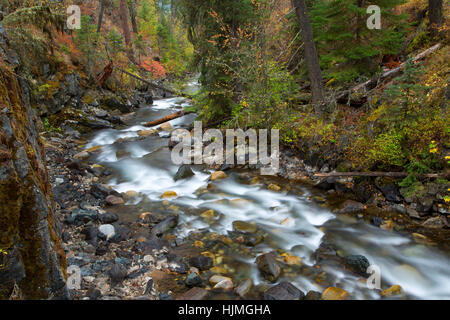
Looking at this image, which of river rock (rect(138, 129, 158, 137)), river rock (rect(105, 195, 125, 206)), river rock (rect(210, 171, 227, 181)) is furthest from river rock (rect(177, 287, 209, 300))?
river rock (rect(138, 129, 158, 137))

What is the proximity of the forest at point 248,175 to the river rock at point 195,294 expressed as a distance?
0.02 m

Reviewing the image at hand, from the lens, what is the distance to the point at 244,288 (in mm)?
4121

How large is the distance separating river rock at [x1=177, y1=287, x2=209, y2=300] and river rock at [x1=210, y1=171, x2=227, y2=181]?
4.55 metres

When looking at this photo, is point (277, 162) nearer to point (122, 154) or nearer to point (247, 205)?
point (247, 205)

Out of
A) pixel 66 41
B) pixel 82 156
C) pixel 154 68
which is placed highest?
pixel 154 68

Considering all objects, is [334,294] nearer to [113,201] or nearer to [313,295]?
[313,295]

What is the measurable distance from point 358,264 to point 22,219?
15.7 ft

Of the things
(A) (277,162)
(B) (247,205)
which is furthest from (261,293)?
(A) (277,162)

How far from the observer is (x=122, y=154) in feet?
34.3

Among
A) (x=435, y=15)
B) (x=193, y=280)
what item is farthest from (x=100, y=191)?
(x=435, y=15)

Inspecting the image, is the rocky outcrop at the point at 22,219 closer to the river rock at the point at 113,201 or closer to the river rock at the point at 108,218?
the river rock at the point at 108,218

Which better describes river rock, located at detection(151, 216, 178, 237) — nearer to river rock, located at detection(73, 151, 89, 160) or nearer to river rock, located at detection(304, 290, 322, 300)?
river rock, located at detection(304, 290, 322, 300)

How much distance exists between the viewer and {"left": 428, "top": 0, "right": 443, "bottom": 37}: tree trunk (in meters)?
8.46
